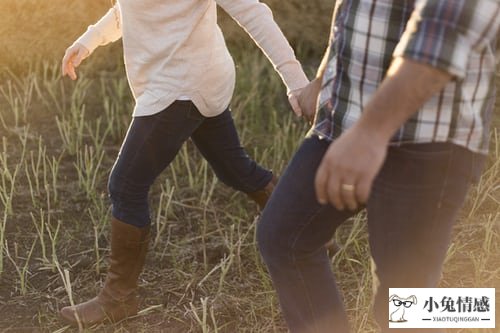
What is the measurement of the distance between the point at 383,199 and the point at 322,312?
37 centimetres

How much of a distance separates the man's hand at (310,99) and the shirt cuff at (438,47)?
58cm

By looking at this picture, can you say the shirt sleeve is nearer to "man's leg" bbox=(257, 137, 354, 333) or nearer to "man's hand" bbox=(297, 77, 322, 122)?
"man's leg" bbox=(257, 137, 354, 333)

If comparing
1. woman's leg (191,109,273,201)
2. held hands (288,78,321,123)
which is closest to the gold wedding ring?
held hands (288,78,321,123)

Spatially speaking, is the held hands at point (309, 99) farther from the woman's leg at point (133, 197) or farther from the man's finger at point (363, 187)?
the man's finger at point (363, 187)

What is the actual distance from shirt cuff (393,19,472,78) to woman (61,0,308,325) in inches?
29.6

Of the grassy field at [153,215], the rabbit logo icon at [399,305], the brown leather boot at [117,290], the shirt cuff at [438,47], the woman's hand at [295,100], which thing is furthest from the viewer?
the grassy field at [153,215]

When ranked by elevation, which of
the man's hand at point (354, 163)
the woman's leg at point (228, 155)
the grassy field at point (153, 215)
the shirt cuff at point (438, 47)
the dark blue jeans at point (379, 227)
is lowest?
the grassy field at point (153, 215)

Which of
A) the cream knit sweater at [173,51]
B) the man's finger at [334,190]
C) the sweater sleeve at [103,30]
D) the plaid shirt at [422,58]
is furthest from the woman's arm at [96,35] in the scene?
the man's finger at [334,190]

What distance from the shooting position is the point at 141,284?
281 cm

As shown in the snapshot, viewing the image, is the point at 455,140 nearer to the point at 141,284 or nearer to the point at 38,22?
the point at 141,284

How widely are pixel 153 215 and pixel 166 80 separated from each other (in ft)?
3.54

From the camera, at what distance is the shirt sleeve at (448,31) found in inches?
53.2

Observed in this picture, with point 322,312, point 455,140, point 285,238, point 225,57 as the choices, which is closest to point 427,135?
point 455,140

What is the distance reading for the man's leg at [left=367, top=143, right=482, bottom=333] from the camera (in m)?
1.54
